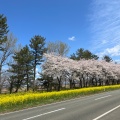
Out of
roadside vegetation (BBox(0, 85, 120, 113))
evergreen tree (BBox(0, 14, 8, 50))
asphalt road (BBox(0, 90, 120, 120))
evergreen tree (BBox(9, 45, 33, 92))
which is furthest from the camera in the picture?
evergreen tree (BBox(9, 45, 33, 92))

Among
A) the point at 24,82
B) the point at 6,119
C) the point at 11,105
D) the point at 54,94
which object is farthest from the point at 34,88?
the point at 6,119

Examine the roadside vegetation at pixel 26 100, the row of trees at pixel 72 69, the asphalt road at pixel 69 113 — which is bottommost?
the asphalt road at pixel 69 113

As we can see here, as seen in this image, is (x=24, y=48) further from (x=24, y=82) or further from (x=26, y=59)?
(x=24, y=82)

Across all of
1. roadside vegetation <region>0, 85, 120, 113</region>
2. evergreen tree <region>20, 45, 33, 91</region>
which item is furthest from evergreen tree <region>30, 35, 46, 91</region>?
roadside vegetation <region>0, 85, 120, 113</region>

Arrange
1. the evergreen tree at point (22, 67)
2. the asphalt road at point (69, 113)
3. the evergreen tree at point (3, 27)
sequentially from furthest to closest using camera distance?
the evergreen tree at point (22, 67) < the evergreen tree at point (3, 27) < the asphalt road at point (69, 113)

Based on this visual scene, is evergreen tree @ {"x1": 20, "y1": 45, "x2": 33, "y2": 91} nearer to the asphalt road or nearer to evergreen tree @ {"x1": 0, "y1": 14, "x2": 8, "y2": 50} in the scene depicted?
evergreen tree @ {"x1": 0, "y1": 14, "x2": 8, "y2": 50}

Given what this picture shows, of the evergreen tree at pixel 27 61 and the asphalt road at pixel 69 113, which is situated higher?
the evergreen tree at pixel 27 61

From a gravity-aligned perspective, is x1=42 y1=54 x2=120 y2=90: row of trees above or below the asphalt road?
above

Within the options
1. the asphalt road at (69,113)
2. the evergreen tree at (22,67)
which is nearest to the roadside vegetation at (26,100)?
the asphalt road at (69,113)

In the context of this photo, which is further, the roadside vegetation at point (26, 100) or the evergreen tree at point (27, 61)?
the evergreen tree at point (27, 61)

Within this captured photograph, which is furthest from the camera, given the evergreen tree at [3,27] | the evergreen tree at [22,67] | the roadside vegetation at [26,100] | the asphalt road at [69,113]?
the evergreen tree at [22,67]

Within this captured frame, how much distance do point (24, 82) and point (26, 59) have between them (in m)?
5.74

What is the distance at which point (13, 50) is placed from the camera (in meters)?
49.8

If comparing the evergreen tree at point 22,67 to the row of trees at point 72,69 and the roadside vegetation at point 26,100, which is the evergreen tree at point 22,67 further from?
the roadside vegetation at point 26,100
